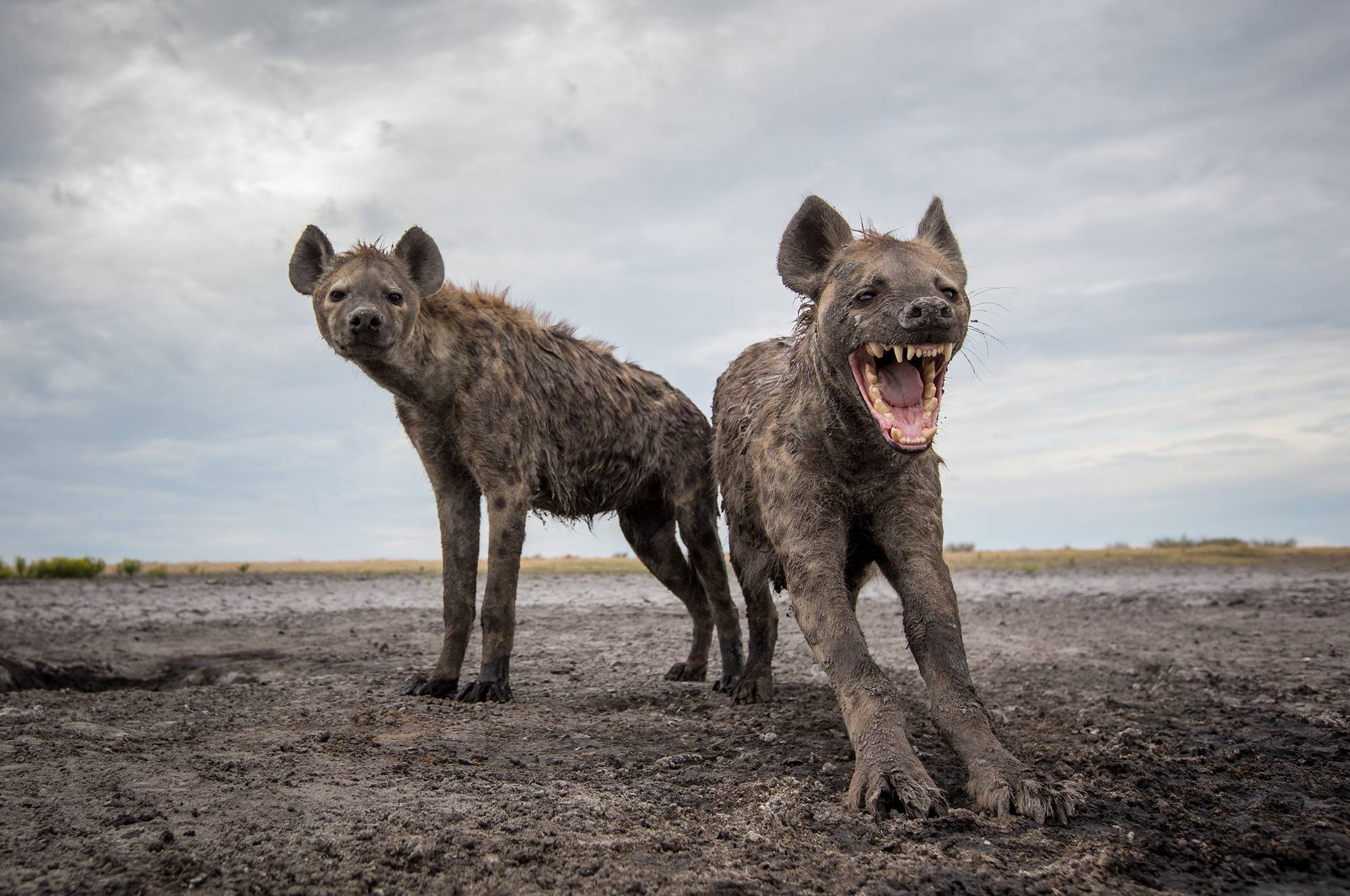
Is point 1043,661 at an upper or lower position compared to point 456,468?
lower

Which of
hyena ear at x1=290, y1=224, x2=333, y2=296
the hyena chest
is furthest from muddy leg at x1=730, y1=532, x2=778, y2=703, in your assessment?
hyena ear at x1=290, y1=224, x2=333, y2=296

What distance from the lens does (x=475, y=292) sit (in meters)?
8.30

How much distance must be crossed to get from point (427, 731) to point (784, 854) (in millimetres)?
2747

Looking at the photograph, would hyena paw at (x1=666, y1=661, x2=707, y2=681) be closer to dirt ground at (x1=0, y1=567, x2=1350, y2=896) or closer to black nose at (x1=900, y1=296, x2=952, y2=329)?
dirt ground at (x1=0, y1=567, x2=1350, y2=896)

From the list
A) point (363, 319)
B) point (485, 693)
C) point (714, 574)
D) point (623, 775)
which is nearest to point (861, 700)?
point (623, 775)

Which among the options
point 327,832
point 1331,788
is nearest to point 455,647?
point 327,832

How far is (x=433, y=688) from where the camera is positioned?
7.28m

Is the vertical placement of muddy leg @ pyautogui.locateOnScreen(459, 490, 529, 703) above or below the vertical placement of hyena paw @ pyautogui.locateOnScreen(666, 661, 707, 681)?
above

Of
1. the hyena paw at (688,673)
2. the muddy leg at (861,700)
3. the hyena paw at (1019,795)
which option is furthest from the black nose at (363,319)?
the hyena paw at (1019,795)

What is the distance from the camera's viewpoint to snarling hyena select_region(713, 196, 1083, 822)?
4254 mm

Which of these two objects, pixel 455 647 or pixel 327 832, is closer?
pixel 327 832

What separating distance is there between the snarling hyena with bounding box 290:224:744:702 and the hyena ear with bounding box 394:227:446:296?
0.01 m

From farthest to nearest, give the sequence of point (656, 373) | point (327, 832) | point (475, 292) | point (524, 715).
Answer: point (656, 373)
point (475, 292)
point (524, 715)
point (327, 832)

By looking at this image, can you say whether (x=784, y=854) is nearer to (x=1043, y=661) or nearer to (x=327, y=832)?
(x=327, y=832)
